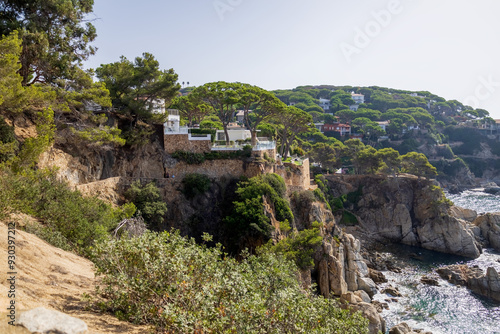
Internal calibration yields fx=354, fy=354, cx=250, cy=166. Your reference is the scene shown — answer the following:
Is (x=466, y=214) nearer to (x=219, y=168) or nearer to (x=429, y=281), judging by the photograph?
(x=429, y=281)

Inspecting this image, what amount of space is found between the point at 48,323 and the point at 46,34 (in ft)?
72.5

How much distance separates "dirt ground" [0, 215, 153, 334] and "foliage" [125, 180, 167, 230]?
1228 cm

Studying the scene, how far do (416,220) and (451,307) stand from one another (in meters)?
22.8

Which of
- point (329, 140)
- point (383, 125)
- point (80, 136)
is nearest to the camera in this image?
point (80, 136)

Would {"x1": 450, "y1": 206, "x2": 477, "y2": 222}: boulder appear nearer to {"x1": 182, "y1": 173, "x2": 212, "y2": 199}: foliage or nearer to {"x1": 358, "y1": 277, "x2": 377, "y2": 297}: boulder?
{"x1": 358, "y1": 277, "x2": 377, "y2": 297}: boulder

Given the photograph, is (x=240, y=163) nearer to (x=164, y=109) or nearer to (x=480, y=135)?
(x=164, y=109)

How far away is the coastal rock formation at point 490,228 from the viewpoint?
1955 inches

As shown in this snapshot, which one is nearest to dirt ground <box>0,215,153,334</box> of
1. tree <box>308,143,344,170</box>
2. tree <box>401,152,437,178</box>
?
tree <box>308,143,344,170</box>

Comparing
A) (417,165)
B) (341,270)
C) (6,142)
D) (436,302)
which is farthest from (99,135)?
(417,165)

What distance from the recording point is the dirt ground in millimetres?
9336

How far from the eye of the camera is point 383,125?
105312 mm

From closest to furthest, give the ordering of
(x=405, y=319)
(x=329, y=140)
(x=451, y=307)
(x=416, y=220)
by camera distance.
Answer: (x=405, y=319) < (x=451, y=307) < (x=416, y=220) < (x=329, y=140)

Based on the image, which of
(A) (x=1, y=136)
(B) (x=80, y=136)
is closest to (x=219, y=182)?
(B) (x=80, y=136)

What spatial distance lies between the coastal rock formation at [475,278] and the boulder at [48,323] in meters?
39.9
